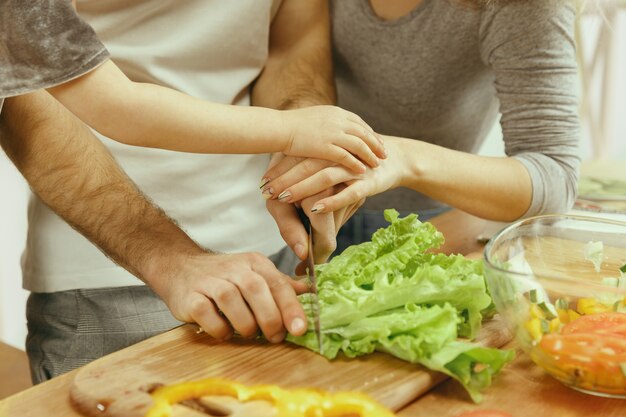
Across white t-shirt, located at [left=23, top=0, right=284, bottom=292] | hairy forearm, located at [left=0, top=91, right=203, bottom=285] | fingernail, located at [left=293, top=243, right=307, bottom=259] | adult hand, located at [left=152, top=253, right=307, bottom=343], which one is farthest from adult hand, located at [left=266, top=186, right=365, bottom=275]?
white t-shirt, located at [left=23, top=0, right=284, bottom=292]

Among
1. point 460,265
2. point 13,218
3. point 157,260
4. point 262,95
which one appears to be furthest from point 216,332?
point 13,218

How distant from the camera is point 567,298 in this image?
87 centimetres

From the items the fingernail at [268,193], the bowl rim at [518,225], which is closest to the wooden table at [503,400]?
Result: the bowl rim at [518,225]

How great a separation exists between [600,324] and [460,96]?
93 centimetres

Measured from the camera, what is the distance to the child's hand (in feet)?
3.78

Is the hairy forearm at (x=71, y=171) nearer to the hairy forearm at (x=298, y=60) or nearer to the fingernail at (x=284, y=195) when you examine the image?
the fingernail at (x=284, y=195)

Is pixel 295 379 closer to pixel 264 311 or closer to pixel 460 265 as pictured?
pixel 264 311

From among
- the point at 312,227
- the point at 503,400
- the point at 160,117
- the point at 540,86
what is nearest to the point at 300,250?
the point at 312,227

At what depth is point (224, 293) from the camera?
0.98 m

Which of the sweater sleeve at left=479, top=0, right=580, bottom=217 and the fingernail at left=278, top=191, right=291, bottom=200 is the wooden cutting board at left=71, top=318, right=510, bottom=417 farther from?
the sweater sleeve at left=479, top=0, right=580, bottom=217

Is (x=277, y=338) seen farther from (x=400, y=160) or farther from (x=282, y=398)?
(x=400, y=160)

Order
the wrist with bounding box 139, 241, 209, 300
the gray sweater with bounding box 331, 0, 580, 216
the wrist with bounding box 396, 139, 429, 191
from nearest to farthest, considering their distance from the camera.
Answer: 1. the wrist with bounding box 139, 241, 209, 300
2. the wrist with bounding box 396, 139, 429, 191
3. the gray sweater with bounding box 331, 0, 580, 216

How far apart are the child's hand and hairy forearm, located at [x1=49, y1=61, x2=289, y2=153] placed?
0.03 metres

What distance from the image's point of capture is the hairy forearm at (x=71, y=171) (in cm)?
128
